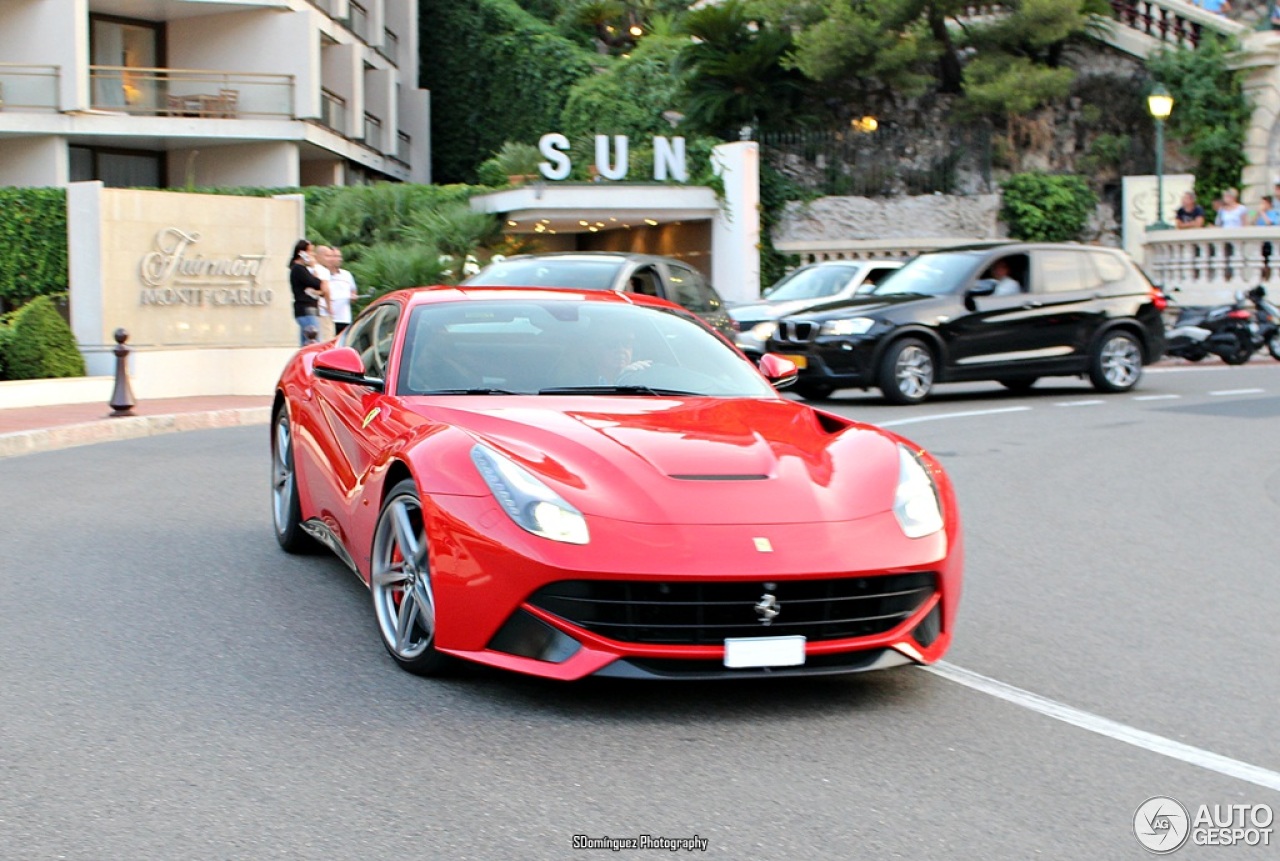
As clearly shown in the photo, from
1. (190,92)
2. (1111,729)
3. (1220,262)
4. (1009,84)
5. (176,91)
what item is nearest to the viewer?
(1111,729)

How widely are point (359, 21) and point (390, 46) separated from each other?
3455 millimetres

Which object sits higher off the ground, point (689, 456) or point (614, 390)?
point (614, 390)

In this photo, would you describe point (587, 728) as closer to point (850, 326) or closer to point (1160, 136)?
point (850, 326)

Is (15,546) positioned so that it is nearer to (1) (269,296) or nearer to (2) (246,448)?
(2) (246,448)

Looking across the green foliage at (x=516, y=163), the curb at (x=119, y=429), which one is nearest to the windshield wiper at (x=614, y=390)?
the curb at (x=119, y=429)

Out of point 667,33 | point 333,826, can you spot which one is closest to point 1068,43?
point 667,33

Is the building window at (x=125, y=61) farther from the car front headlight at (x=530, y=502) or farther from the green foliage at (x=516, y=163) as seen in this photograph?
the car front headlight at (x=530, y=502)

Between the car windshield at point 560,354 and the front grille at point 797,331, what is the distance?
10.1m

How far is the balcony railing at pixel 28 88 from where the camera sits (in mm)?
34125

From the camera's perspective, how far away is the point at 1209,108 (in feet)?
117

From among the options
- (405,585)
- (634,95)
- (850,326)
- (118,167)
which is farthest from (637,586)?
(118,167)

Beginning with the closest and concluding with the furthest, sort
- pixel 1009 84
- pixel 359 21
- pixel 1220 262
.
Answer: pixel 1220 262, pixel 1009 84, pixel 359 21

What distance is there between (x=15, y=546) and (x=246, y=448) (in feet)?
17.8

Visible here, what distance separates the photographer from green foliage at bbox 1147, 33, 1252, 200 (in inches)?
1385
